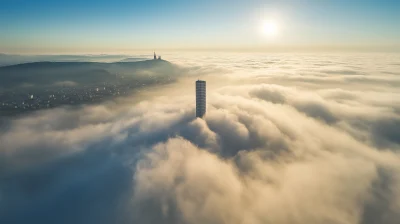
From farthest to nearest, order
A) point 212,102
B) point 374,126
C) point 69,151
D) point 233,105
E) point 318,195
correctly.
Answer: point 212,102
point 233,105
point 374,126
point 69,151
point 318,195

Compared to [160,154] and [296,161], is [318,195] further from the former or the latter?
[160,154]

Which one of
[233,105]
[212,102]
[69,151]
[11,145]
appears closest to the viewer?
[69,151]

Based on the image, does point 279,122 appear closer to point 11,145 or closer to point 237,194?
point 237,194

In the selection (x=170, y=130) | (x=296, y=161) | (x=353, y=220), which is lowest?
(x=353, y=220)

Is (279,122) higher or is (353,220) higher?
(279,122)

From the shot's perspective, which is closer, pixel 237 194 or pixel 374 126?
pixel 237 194

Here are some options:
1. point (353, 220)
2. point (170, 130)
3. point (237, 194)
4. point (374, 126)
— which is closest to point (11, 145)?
point (170, 130)
